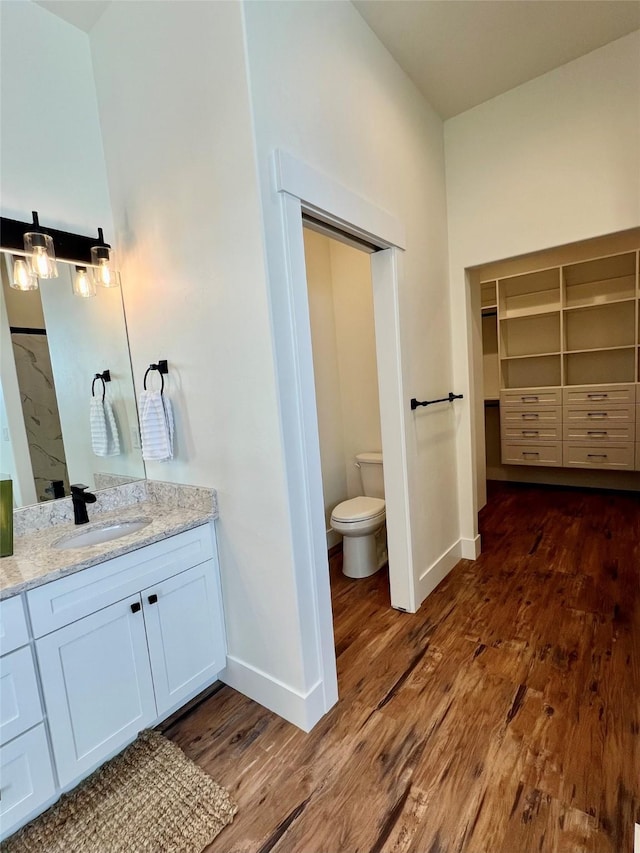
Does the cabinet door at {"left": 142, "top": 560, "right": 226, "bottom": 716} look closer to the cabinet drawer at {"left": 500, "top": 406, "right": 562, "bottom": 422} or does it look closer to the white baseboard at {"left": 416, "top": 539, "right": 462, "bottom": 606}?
the white baseboard at {"left": 416, "top": 539, "right": 462, "bottom": 606}

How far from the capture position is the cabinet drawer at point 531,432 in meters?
3.93

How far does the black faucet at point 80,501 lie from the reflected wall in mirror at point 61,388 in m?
0.12

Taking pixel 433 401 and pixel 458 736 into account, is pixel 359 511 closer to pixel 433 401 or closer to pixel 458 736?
pixel 433 401

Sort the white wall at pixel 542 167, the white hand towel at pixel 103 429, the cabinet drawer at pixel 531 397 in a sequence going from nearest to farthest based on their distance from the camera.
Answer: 1. the white hand towel at pixel 103 429
2. the white wall at pixel 542 167
3. the cabinet drawer at pixel 531 397

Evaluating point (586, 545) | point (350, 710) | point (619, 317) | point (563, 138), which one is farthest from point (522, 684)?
point (619, 317)

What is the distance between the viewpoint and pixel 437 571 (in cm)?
247

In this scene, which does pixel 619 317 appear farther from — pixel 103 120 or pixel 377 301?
pixel 103 120

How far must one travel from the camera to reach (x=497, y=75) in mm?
2189

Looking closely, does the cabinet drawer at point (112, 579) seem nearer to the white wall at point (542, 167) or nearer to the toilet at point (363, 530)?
the toilet at point (363, 530)

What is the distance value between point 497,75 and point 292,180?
1.74 m

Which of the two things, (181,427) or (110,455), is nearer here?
(181,427)

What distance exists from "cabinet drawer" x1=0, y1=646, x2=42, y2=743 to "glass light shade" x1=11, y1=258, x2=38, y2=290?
52.5 inches

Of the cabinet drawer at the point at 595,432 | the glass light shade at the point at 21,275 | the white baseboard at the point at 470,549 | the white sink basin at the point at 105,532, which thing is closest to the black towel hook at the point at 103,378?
the glass light shade at the point at 21,275

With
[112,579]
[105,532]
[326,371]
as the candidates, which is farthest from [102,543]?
[326,371]
